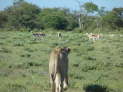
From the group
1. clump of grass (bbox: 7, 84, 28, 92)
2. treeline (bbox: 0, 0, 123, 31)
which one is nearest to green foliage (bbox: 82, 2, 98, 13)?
treeline (bbox: 0, 0, 123, 31)

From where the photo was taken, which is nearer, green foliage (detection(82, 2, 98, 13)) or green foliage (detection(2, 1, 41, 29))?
green foliage (detection(2, 1, 41, 29))

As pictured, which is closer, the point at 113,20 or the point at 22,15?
the point at 113,20

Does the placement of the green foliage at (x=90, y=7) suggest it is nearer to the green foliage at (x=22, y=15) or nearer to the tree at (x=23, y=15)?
the tree at (x=23, y=15)

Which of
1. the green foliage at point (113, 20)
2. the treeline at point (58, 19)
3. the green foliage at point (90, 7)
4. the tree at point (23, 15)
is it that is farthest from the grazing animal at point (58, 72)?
the green foliage at point (90, 7)

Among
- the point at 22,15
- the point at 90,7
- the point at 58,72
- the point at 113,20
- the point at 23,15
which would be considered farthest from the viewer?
the point at 90,7

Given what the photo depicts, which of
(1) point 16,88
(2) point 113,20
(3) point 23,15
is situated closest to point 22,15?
(3) point 23,15

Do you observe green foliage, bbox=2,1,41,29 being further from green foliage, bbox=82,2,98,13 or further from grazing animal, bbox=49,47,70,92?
grazing animal, bbox=49,47,70,92

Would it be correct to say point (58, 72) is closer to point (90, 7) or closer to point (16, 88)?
point (16, 88)

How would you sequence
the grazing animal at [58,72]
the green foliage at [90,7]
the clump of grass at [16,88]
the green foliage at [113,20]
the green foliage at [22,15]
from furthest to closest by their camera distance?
the green foliage at [90,7], the green foliage at [22,15], the green foliage at [113,20], the clump of grass at [16,88], the grazing animal at [58,72]

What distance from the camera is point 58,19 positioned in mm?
71125

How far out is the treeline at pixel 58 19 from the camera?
230 feet

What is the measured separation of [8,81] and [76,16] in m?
71.4

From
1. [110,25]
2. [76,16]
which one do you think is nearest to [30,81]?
[110,25]

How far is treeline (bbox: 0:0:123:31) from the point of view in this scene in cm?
7006
